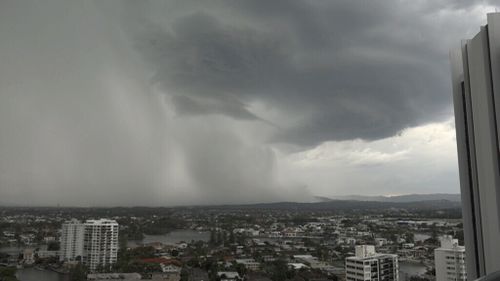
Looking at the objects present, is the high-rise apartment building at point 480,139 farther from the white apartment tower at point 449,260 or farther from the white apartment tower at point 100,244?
the white apartment tower at point 100,244

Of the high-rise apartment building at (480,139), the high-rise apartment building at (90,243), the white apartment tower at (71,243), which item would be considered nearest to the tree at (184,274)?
the high-rise apartment building at (90,243)

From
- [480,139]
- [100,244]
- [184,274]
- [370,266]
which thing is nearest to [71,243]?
[100,244]

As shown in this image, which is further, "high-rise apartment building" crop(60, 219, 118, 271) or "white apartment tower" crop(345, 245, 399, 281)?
"high-rise apartment building" crop(60, 219, 118, 271)

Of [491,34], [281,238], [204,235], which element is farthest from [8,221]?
[491,34]

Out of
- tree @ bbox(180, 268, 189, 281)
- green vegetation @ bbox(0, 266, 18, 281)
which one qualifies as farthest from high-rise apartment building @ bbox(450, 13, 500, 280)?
green vegetation @ bbox(0, 266, 18, 281)

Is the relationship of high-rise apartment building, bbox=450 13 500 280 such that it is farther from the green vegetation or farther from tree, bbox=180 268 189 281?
the green vegetation

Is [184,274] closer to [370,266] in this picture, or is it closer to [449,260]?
[370,266]

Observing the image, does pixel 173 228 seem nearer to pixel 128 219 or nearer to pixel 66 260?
pixel 128 219
